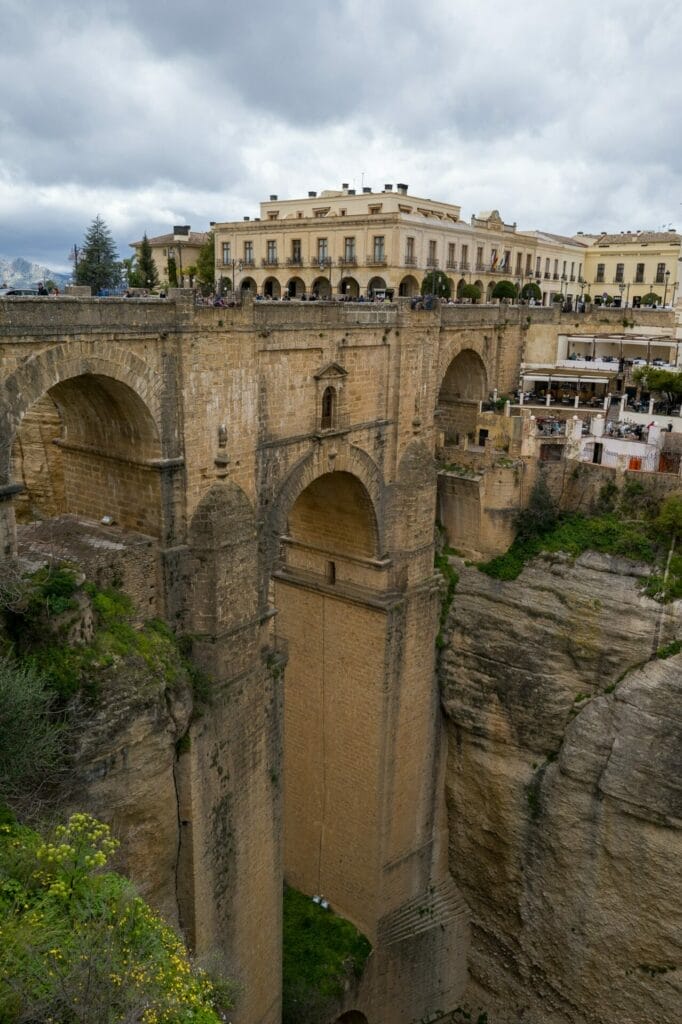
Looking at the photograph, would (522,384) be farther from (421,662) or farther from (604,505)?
(421,662)

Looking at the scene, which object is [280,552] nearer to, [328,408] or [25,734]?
[328,408]

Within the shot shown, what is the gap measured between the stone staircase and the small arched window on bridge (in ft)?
39.6

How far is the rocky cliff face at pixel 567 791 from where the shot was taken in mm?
18297

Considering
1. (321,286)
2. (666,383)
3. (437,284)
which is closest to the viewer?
(666,383)

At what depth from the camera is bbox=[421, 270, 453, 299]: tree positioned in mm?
34375

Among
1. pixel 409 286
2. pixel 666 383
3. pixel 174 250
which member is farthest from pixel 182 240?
pixel 666 383

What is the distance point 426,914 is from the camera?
831 inches

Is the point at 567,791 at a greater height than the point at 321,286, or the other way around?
the point at 321,286

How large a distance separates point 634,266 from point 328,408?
102 feet

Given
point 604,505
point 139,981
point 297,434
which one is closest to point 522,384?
point 604,505

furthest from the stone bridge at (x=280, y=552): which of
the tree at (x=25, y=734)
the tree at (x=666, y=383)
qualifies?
the tree at (x=666, y=383)

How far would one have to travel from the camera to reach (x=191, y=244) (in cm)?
4700

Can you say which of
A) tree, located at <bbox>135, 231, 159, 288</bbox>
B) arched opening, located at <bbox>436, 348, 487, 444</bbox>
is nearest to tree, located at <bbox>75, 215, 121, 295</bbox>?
tree, located at <bbox>135, 231, 159, 288</bbox>

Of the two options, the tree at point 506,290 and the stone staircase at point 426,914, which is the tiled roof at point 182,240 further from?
the stone staircase at point 426,914
